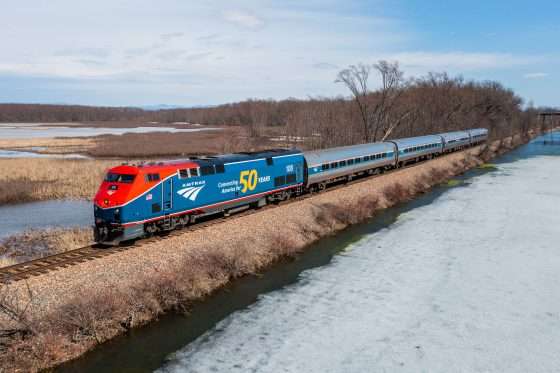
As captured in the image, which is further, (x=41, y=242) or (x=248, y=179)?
(x=248, y=179)

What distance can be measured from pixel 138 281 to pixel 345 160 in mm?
23137

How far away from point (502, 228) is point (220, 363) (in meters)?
22.5

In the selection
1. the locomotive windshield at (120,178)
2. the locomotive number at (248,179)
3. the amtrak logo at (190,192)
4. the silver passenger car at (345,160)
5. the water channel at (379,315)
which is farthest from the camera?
the silver passenger car at (345,160)

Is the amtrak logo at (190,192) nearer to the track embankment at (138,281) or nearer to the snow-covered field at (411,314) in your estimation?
the track embankment at (138,281)

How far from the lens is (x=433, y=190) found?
4347 centimetres

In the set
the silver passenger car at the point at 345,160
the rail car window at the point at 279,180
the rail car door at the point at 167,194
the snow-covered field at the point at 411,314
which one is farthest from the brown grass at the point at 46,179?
the snow-covered field at the point at 411,314

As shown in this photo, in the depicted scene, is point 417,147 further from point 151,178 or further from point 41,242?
point 41,242

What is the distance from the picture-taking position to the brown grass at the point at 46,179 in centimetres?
3609

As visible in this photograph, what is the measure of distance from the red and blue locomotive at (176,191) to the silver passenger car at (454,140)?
40.6 meters

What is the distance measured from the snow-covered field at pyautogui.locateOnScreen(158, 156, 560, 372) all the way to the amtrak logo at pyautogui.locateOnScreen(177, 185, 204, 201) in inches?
265

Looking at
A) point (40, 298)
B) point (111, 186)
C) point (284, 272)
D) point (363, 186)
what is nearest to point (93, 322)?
point (40, 298)

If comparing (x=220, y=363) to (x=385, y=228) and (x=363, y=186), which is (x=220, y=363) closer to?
(x=385, y=228)

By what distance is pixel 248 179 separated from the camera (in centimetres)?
2578

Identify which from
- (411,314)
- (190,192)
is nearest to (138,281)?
(190,192)
